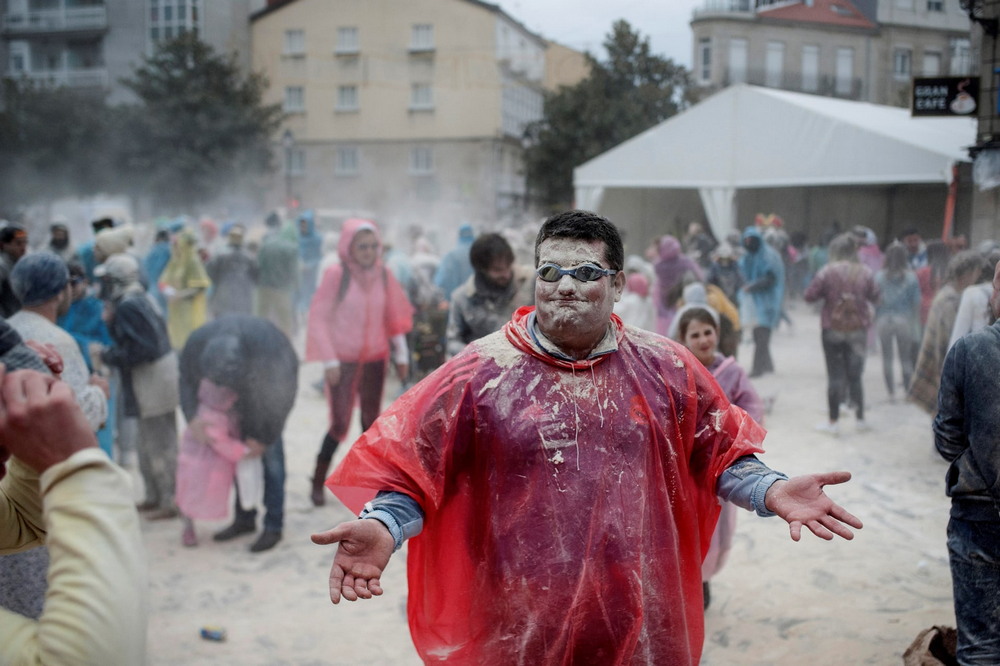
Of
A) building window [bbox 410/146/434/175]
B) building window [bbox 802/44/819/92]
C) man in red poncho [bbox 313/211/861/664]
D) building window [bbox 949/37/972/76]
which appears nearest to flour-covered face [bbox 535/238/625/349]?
man in red poncho [bbox 313/211/861/664]

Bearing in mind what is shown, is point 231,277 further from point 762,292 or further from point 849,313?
point 849,313

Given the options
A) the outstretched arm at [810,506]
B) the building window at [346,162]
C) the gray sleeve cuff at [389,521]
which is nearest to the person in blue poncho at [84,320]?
the gray sleeve cuff at [389,521]

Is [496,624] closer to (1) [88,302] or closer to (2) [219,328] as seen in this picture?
(2) [219,328]

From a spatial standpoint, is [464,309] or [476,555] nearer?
[476,555]

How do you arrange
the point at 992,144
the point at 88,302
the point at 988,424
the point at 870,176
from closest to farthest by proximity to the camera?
the point at 988,424, the point at 88,302, the point at 992,144, the point at 870,176

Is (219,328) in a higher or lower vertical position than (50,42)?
lower

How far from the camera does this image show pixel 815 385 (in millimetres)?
10078

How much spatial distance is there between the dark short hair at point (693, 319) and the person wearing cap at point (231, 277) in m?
7.27

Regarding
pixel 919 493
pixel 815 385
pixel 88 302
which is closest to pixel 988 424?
pixel 919 493

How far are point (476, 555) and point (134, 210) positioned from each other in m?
29.7

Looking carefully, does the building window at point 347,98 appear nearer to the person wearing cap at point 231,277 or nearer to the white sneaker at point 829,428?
the person wearing cap at point 231,277

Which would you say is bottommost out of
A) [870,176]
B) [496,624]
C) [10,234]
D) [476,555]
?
[496,624]

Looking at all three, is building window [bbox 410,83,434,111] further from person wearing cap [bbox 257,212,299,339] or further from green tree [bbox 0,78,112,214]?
person wearing cap [bbox 257,212,299,339]

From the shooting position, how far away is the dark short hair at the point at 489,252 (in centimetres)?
520
